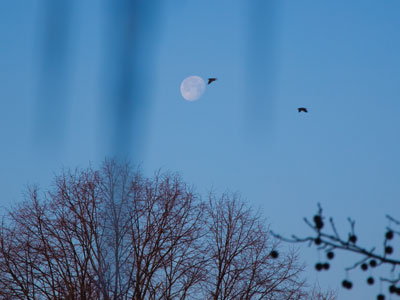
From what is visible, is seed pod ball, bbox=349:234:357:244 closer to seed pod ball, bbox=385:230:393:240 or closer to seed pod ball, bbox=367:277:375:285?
seed pod ball, bbox=385:230:393:240

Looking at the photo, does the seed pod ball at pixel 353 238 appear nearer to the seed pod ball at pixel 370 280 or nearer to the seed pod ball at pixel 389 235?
the seed pod ball at pixel 389 235

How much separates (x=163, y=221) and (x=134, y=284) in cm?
224

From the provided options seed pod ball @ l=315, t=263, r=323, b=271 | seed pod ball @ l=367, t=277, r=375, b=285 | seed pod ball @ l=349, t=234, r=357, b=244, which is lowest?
seed pod ball @ l=367, t=277, r=375, b=285

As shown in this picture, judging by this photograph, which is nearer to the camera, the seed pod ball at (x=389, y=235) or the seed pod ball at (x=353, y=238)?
the seed pod ball at (x=353, y=238)

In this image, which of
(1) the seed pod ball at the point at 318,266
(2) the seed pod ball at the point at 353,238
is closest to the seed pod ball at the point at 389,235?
(2) the seed pod ball at the point at 353,238

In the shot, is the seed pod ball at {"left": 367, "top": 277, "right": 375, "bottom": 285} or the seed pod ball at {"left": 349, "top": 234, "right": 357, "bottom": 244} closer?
the seed pod ball at {"left": 349, "top": 234, "right": 357, "bottom": 244}

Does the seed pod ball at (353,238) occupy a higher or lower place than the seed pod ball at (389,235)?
lower

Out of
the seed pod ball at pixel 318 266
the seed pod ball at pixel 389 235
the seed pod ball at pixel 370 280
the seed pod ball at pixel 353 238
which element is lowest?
the seed pod ball at pixel 370 280

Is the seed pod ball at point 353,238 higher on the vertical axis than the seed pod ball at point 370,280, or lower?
higher

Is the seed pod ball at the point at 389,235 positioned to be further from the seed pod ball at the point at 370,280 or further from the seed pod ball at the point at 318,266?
the seed pod ball at the point at 318,266

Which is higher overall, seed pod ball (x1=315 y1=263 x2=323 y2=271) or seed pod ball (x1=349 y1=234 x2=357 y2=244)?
seed pod ball (x1=349 y1=234 x2=357 y2=244)

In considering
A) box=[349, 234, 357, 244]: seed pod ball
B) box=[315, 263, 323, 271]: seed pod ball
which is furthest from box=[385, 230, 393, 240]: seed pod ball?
box=[315, 263, 323, 271]: seed pod ball

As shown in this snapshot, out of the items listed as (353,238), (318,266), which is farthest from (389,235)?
(318,266)


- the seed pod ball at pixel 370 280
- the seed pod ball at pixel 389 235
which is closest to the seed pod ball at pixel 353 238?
the seed pod ball at pixel 389 235
